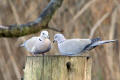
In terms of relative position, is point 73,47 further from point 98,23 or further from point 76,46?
point 98,23

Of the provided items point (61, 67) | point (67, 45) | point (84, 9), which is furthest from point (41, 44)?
point (84, 9)

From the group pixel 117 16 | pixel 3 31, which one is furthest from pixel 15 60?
pixel 3 31

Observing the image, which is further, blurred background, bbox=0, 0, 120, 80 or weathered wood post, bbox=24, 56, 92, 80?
blurred background, bbox=0, 0, 120, 80

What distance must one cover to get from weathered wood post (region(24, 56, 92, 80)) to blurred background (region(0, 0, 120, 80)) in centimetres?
216

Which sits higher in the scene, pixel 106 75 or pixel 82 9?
pixel 82 9

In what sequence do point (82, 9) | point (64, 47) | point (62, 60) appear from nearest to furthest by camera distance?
1. point (62, 60)
2. point (64, 47)
3. point (82, 9)

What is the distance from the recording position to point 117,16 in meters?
4.31

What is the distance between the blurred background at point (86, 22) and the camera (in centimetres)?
414

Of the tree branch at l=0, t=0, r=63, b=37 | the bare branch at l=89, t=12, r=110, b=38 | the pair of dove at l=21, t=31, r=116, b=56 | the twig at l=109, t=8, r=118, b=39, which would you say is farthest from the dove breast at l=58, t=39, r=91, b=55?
the twig at l=109, t=8, r=118, b=39

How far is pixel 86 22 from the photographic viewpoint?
4.29m

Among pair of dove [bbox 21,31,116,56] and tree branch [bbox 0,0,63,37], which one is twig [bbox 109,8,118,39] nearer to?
tree branch [bbox 0,0,63,37]

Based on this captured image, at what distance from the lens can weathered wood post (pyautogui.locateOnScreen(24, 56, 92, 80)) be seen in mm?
1829

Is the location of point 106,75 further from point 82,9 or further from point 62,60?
point 62,60

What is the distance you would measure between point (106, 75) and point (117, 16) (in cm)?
73
